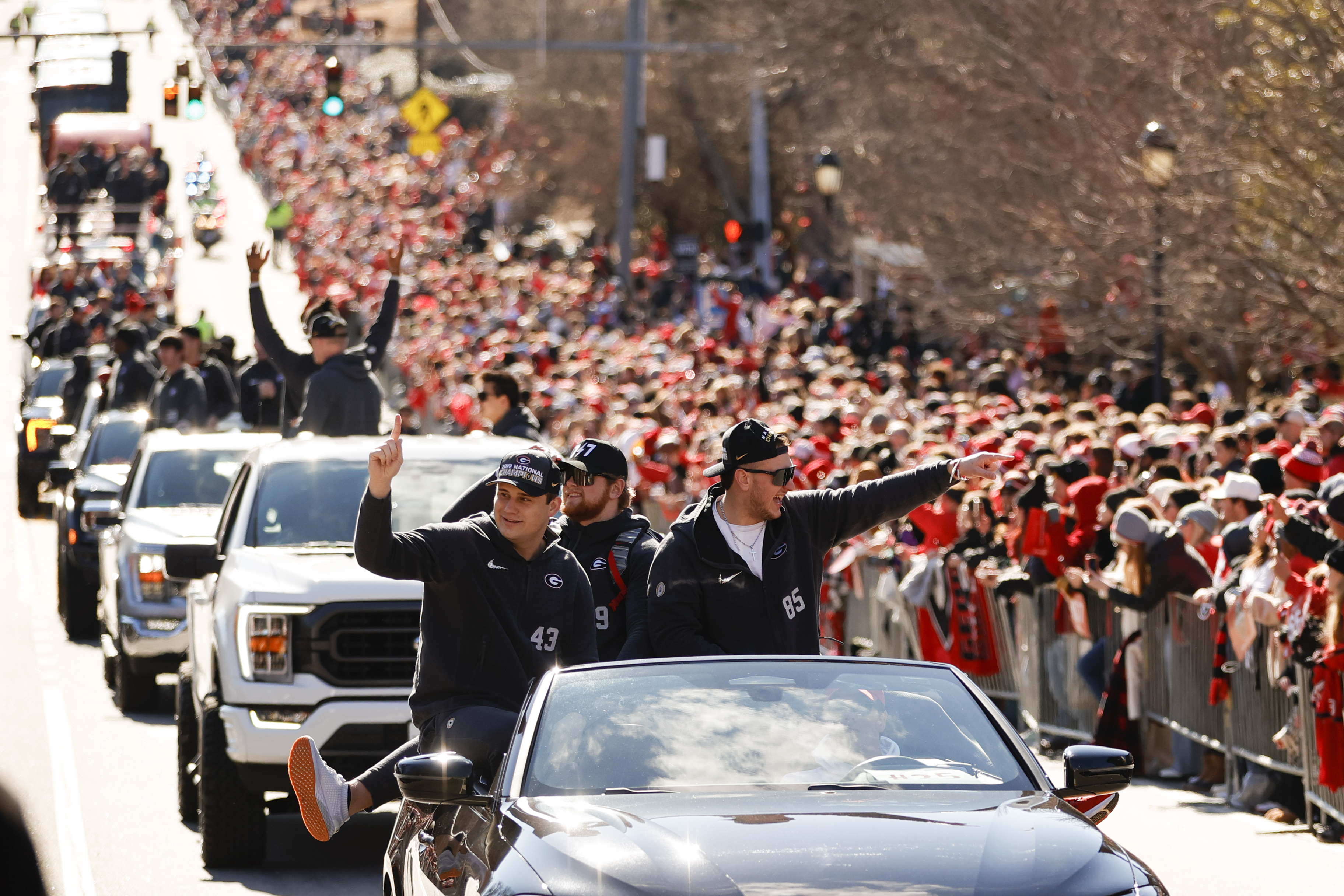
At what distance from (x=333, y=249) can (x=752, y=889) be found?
49.4 meters

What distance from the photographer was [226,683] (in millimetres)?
10141

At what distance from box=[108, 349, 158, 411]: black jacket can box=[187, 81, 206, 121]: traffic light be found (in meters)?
12.6

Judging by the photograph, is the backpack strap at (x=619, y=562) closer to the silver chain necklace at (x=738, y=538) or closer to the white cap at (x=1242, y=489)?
the silver chain necklace at (x=738, y=538)

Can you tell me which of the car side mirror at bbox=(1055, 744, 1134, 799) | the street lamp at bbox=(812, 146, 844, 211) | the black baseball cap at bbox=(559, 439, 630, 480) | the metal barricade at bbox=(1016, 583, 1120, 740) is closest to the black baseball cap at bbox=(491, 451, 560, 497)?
the black baseball cap at bbox=(559, 439, 630, 480)

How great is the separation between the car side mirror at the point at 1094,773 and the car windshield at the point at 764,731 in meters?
0.13

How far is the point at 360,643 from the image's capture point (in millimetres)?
10148

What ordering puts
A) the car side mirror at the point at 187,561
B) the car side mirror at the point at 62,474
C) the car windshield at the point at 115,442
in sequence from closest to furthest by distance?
1. the car side mirror at the point at 187,561
2. the car side mirror at the point at 62,474
3. the car windshield at the point at 115,442

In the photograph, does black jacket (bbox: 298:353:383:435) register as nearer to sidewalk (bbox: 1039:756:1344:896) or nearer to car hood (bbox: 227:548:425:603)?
car hood (bbox: 227:548:425:603)

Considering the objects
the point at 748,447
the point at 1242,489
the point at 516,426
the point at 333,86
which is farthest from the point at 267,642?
the point at 333,86

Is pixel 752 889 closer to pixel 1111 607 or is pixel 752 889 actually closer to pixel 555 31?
pixel 1111 607

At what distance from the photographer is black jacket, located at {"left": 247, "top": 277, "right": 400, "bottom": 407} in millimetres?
13633

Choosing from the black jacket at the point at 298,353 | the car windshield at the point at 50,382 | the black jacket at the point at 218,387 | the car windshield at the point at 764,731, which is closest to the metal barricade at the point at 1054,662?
the black jacket at the point at 298,353

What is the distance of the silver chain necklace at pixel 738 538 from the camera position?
301 inches

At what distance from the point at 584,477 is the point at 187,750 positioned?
12.1 ft
